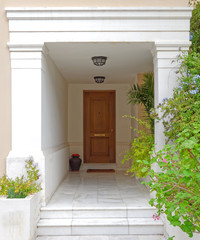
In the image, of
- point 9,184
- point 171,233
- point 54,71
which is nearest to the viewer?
point 171,233

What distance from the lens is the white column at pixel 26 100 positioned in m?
4.50

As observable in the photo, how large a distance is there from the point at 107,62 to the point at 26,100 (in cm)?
218

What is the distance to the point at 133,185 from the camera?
622 cm

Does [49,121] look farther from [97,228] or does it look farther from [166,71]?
[166,71]

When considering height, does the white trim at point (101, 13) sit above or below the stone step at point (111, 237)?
above

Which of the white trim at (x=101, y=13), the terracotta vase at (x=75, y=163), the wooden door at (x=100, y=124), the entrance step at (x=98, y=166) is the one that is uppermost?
the white trim at (x=101, y=13)

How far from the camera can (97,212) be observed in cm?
443

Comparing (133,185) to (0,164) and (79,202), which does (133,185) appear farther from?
(0,164)

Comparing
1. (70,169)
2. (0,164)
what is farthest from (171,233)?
(70,169)

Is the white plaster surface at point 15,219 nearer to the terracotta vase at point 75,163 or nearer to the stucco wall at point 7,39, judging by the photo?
the stucco wall at point 7,39

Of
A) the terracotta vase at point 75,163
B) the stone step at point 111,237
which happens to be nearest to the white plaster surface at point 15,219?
the stone step at point 111,237

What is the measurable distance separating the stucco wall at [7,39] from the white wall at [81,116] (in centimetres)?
417

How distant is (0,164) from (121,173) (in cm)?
403


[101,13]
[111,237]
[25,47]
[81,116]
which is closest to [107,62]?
[101,13]
